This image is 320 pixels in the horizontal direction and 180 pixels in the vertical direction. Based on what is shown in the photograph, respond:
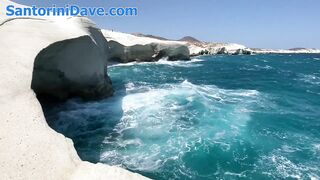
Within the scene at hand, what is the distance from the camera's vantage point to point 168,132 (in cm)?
1638

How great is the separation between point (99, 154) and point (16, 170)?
7563 millimetres

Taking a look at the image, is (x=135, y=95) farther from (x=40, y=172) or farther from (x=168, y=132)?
(x=40, y=172)

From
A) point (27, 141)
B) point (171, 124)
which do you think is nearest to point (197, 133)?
point (171, 124)

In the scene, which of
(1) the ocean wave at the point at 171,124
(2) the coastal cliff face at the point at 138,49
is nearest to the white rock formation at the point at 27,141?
(1) the ocean wave at the point at 171,124

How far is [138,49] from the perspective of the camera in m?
54.2

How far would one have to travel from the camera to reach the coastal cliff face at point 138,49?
5104 cm

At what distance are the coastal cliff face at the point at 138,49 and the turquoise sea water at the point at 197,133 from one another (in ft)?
82.4

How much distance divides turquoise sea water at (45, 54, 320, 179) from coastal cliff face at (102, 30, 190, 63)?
25.1 m

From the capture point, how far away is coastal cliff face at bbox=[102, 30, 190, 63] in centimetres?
5104

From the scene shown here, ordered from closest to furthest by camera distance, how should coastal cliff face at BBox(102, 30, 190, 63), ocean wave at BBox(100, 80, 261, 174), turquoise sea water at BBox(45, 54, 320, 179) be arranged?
turquoise sea water at BBox(45, 54, 320, 179) < ocean wave at BBox(100, 80, 261, 174) < coastal cliff face at BBox(102, 30, 190, 63)

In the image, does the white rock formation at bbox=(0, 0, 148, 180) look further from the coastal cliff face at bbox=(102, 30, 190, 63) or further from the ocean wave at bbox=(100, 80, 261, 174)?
the coastal cliff face at bbox=(102, 30, 190, 63)

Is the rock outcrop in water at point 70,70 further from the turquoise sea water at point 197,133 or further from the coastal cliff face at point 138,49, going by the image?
the coastal cliff face at point 138,49

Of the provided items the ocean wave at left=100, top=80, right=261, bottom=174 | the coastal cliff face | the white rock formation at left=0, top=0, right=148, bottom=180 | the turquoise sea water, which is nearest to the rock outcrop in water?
the turquoise sea water

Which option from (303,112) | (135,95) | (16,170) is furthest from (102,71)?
(16,170)
